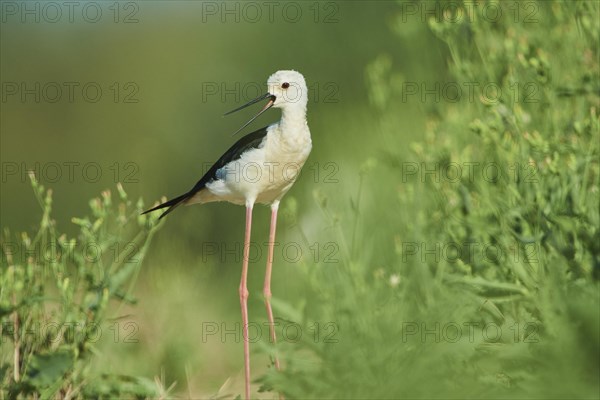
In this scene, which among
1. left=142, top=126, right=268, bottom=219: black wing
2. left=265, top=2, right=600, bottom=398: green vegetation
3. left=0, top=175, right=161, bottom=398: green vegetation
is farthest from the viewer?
left=142, top=126, right=268, bottom=219: black wing

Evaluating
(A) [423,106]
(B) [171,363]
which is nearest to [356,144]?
(A) [423,106]

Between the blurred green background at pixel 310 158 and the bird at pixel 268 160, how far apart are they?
22 cm

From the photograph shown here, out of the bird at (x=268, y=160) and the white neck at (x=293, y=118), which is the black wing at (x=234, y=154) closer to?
the bird at (x=268, y=160)

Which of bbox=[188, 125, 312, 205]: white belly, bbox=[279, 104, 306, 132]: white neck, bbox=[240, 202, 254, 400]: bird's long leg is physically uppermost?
bbox=[279, 104, 306, 132]: white neck

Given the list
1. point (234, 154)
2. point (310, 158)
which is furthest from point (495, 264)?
point (310, 158)

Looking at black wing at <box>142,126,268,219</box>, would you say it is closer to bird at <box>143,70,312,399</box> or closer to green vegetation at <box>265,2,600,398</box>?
bird at <box>143,70,312,399</box>

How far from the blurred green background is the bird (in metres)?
0.22

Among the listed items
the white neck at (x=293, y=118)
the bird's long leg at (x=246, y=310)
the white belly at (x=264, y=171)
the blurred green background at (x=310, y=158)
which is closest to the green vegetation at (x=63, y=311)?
the blurred green background at (x=310, y=158)

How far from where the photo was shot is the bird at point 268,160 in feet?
15.9

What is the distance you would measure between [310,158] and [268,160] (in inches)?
161

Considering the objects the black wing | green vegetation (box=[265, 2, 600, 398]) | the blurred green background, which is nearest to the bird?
the black wing

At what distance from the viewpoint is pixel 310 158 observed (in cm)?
919

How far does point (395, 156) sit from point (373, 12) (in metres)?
4.05

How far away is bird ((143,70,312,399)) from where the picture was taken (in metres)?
4.85
